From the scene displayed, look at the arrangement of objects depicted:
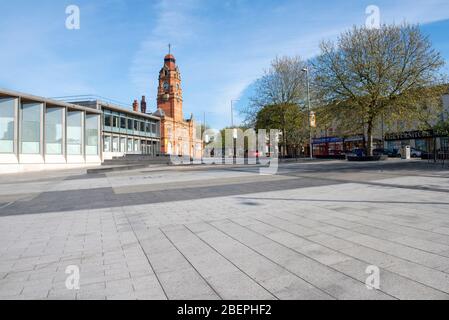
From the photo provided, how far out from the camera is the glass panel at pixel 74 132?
106ft

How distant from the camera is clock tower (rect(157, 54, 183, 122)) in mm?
73500

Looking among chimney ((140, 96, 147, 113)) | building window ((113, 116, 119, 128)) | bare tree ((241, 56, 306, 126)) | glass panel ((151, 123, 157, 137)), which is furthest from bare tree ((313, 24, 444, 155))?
chimney ((140, 96, 147, 113))

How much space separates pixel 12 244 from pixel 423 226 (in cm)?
739

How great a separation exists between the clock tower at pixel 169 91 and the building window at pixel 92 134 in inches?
1458

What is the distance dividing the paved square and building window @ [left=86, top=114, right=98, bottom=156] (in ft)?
95.8

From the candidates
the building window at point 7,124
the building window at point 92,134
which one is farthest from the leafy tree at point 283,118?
the building window at point 7,124

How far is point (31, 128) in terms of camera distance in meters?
28.0

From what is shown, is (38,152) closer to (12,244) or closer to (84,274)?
(12,244)

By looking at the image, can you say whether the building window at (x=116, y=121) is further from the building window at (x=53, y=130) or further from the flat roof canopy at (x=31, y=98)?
the building window at (x=53, y=130)

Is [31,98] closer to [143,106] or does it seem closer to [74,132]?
[74,132]

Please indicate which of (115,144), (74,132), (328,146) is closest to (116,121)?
(115,144)

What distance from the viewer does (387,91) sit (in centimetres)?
2650

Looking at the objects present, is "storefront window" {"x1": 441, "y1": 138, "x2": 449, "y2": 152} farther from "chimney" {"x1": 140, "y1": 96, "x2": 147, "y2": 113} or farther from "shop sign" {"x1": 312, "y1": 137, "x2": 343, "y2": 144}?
"chimney" {"x1": 140, "y1": 96, "x2": 147, "y2": 113}
